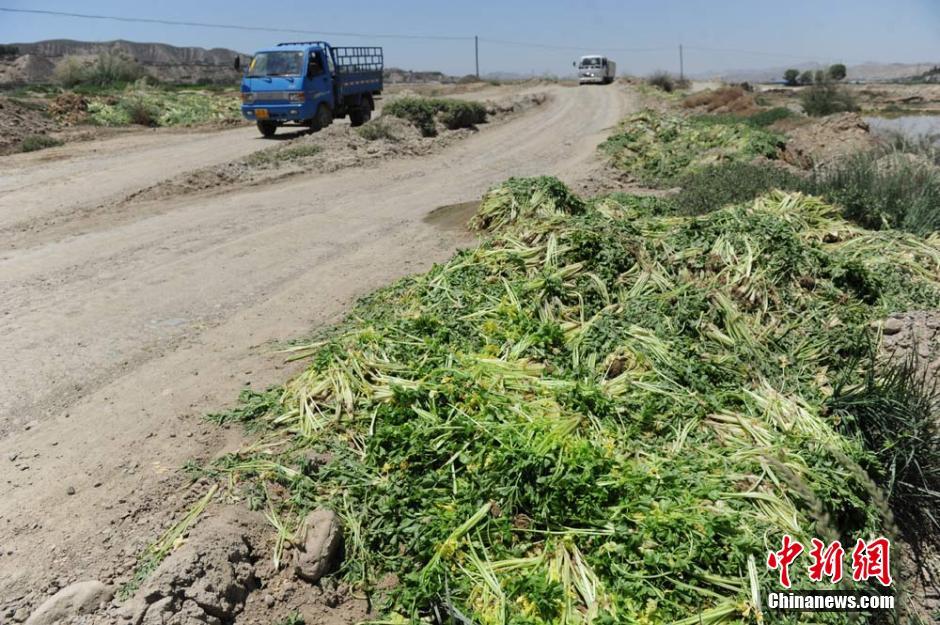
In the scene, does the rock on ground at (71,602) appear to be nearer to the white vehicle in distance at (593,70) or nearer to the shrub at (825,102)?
the shrub at (825,102)

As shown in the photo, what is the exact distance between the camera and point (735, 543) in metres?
3.38

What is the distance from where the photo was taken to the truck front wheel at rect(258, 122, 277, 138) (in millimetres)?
18547

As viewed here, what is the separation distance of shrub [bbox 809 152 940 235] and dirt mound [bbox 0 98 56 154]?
1704cm

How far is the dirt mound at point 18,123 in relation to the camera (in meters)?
16.6

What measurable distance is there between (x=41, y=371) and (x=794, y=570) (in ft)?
17.6

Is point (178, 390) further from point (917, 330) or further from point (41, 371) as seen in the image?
point (917, 330)

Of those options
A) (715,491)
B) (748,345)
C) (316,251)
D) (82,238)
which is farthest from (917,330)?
(82,238)

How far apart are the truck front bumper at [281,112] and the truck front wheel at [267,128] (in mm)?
320

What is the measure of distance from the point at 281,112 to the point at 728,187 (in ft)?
40.5

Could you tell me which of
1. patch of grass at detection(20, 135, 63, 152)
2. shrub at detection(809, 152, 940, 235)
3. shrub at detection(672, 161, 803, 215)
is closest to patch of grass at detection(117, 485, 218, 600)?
shrub at detection(672, 161, 803, 215)

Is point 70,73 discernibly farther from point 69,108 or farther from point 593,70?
point 593,70

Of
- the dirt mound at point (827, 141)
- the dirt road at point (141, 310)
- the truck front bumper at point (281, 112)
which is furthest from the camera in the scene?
the truck front bumper at point (281, 112)

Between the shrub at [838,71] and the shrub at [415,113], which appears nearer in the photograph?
the shrub at [415,113]

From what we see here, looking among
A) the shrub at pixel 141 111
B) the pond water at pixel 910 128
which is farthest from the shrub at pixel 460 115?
the pond water at pixel 910 128
